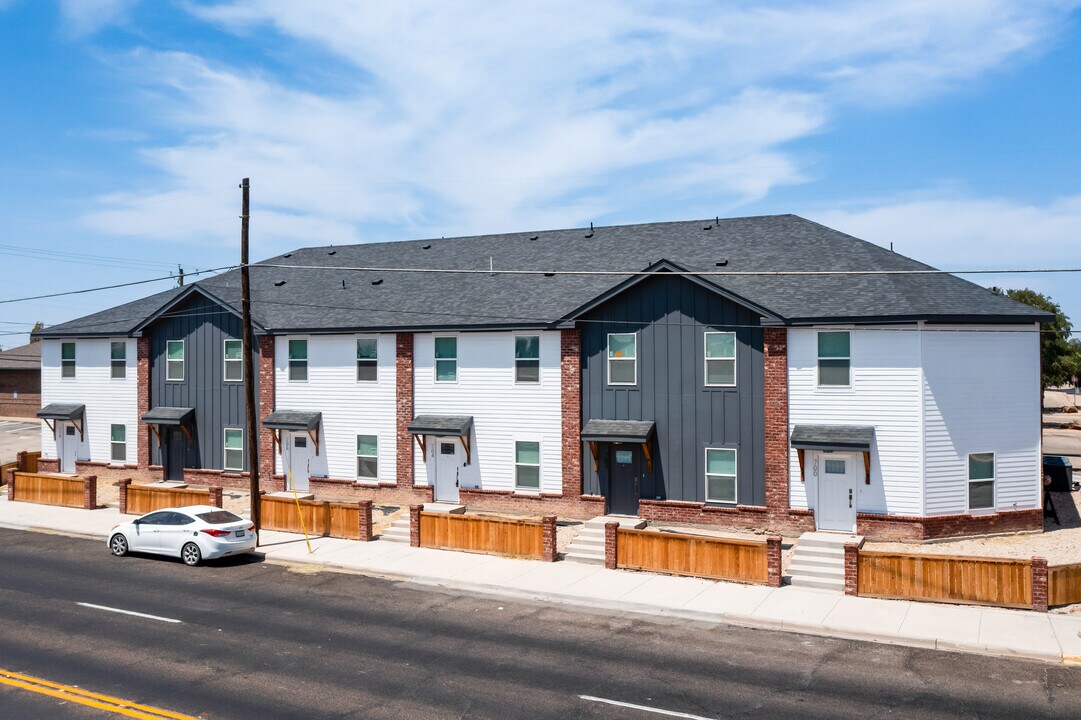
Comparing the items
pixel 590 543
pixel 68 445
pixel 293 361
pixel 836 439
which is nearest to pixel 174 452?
pixel 68 445

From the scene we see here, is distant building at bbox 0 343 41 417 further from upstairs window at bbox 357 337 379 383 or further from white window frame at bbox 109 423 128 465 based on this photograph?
upstairs window at bbox 357 337 379 383

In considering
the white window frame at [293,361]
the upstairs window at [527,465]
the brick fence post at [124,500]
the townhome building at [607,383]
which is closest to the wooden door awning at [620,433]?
the townhome building at [607,383]

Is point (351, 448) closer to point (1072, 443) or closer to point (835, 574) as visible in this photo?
point (835, 574)

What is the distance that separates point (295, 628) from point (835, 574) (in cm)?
1257

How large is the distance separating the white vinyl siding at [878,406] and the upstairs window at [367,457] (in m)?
14.9

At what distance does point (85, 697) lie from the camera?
13203mm

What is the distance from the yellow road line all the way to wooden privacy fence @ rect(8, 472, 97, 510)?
730 inches

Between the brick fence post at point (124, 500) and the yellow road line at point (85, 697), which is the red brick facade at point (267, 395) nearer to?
the brick fence post at point (124, 500)

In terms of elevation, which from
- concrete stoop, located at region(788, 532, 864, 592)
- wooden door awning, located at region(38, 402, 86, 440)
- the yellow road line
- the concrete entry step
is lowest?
the yellow road line

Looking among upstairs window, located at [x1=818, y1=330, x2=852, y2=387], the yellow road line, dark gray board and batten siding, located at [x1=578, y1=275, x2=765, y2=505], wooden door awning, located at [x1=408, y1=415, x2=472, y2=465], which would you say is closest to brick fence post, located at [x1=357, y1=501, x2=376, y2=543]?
wooden door awning, located at [x1=408, y1=415, x2=472, y2=465]

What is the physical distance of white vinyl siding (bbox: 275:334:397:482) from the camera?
30953mm

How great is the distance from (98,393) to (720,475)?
27.6 meters

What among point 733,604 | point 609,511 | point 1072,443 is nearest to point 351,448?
point 609,511

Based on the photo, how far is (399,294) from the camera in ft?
109
